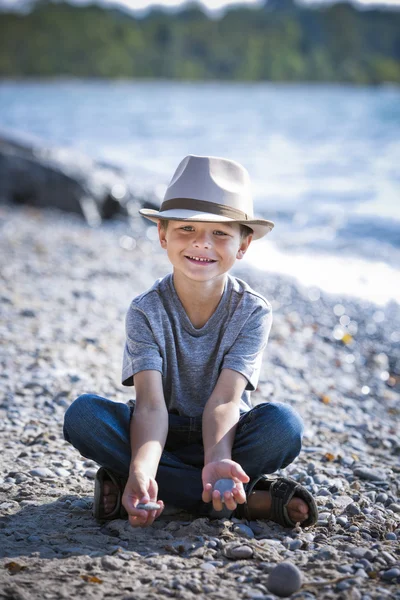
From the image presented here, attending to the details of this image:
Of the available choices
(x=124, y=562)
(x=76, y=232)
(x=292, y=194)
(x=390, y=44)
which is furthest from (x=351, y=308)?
(x=390, y=44)

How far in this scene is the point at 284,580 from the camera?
2520 millimetres

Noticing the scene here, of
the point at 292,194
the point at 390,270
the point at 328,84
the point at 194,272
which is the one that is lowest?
the point at 194,272

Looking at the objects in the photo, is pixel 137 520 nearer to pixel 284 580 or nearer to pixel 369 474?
pixel 284 580

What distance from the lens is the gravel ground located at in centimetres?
262

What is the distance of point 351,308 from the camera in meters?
8.87

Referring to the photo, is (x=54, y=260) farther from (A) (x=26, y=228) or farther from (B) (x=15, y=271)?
(A) (x=26, y=228)

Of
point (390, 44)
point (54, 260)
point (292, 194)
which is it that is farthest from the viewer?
point (390, 44)

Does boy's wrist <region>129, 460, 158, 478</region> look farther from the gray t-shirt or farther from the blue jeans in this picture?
the gray t-shirt

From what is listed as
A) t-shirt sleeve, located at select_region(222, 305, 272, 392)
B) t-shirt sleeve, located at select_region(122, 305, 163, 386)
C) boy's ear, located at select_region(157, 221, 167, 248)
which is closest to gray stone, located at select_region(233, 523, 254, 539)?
t-shirt sleeve, located at select_region(222, 305, 272, 392)

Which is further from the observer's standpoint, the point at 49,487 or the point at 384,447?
the point at 384,447

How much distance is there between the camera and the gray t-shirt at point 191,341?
3.22 m

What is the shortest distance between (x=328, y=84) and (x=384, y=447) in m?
133

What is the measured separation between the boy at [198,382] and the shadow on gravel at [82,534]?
0.10 meters

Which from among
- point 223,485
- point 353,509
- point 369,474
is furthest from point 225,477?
point 369,474
